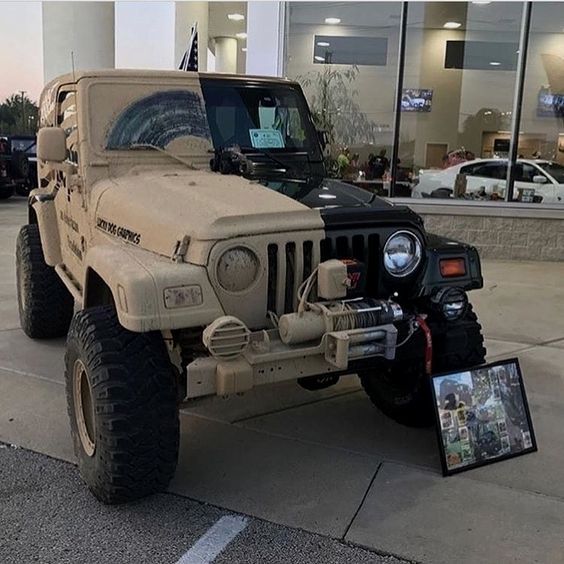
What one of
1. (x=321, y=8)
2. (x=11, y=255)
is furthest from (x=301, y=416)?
(x=321, y=8)

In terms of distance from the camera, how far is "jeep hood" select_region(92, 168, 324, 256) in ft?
9.62

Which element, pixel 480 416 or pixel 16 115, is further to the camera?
pixel 16 115

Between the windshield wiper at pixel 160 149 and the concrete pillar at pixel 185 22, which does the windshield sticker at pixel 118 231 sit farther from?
the concrete pillar at pixel 185 22

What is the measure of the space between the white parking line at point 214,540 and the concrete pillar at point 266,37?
26.6 feet

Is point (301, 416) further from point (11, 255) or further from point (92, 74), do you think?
point (11, 255)

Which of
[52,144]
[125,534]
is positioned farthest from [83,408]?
[52,144]

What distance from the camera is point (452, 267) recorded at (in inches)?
134

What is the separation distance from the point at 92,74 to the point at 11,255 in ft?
20.2

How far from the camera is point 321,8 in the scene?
999cm

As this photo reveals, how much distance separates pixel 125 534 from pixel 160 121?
93.4 inches

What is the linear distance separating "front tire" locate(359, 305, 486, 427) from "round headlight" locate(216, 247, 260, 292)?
0.85 meters

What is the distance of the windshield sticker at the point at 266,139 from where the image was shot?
4254mm

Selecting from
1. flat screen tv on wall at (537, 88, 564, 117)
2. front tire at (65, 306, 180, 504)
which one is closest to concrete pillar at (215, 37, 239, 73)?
flat screen tv on wall at (537, 88, 564, 117)

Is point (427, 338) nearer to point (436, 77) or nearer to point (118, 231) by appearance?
point (118, 231)
